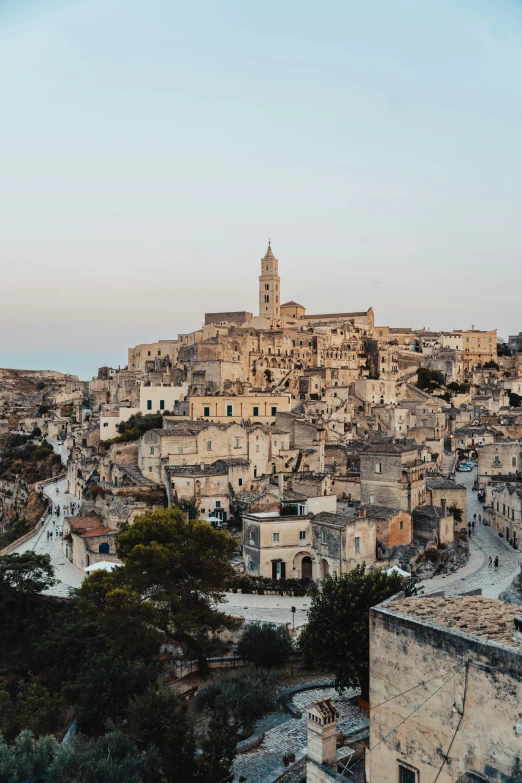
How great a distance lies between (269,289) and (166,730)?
77.2 metres

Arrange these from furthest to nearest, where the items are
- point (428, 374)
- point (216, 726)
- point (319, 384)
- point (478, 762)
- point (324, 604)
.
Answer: point (428, 374), point (319, 384), point (324, 604), point (216, 726), point (478, 762)

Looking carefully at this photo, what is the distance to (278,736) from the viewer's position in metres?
15.5

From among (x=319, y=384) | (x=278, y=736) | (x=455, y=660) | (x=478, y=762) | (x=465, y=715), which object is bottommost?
(x=278, y=736)

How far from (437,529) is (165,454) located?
15.0m

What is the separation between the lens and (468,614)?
10555mm

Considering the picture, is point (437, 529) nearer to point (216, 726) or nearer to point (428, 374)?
point (216, 726)

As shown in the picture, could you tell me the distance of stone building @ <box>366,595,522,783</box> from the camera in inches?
339

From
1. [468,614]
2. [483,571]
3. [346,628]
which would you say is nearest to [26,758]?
[346,628]

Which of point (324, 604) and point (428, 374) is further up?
point (428, 374)

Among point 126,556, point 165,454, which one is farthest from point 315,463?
point 126,556

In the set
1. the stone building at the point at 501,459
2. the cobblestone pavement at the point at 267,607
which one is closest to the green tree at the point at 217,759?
the cobblestone pavement at the point at 267,607

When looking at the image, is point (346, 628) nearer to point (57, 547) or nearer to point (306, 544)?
point (306, 544)

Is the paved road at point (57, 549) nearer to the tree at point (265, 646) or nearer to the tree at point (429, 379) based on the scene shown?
the tree at point (265, 646)

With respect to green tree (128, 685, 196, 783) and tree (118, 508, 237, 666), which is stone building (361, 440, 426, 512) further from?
green tree (128, 685, 196, 783)
